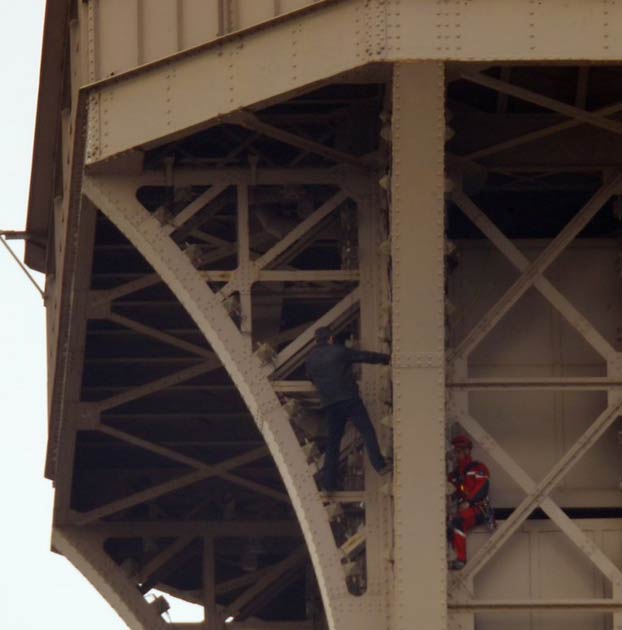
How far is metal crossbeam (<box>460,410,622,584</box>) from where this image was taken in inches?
1559

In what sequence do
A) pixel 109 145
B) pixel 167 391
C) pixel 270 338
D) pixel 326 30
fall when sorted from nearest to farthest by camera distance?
1. pixel 326 30
2. pixel 109 145
3. pixel 270 338
4. pixel 167 391

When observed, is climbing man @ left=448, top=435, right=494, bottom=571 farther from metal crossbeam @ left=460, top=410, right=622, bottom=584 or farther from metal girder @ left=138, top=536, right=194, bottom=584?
metal girder @ left=138, top=536, right=194, bottom=584

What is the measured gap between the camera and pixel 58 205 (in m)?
48.2

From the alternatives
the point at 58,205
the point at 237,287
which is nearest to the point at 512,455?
the point at 237,287

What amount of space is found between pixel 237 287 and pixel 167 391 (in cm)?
1121

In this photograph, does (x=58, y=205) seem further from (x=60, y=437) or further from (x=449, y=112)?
(x=449, y=112)

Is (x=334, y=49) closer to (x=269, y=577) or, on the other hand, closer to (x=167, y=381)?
(x=167, y=381)

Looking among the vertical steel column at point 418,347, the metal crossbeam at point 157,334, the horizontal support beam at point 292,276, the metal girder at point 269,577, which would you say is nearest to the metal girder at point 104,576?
the metal girder at point 269,577

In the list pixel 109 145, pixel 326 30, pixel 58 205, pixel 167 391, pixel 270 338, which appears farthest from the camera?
pixel 167 391

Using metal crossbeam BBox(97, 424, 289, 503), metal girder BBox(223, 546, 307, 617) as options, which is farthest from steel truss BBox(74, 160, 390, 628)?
metal girder BBox(223, 546, 307, 617)

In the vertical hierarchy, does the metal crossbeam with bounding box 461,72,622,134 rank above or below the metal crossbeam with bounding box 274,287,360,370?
above

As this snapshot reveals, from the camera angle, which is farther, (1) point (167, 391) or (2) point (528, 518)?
(1) point (167, 391)

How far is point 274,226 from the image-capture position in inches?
1649

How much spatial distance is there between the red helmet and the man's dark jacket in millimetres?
1194
